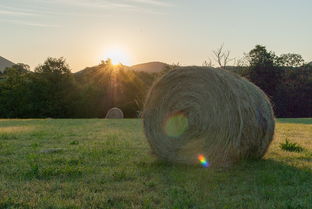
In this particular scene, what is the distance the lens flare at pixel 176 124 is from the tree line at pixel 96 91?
128 feet

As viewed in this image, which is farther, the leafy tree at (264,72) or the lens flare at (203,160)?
the leafy tree at (264,72)

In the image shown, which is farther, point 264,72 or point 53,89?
point 264,72

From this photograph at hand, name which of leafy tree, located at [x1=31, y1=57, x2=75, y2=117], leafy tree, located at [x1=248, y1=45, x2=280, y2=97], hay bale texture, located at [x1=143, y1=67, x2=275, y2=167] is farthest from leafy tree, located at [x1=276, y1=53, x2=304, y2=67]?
hay bale texture, located at [x1=143, y1=67, x2=275, y2=167]

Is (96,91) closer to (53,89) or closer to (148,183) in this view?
(53,89)

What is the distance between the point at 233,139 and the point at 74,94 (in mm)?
45933

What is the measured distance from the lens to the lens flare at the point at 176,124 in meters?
8.41

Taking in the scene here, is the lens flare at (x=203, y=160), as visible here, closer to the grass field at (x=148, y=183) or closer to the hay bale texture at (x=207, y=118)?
the hay bale texture at (x=207, y=118)

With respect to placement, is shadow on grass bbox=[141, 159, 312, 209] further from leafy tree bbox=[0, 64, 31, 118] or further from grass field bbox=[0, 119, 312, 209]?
leafy tree bbox=[0, 64, 31, 118]

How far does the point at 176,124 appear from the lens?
864 cm

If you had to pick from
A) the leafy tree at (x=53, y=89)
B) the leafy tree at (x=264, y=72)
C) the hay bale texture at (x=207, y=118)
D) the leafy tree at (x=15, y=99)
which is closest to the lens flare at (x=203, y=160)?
the hay bale texture at (x=207, y=118)

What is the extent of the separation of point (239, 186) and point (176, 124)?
301cm

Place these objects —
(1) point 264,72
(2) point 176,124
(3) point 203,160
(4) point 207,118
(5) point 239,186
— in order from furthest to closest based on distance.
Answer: (1) point 264,72
(2) point 176,124
(4) point 207,118
(3) point 203,160
(5) point 239,186

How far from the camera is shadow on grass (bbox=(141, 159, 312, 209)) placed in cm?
493

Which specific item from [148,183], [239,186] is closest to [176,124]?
[148,183]
